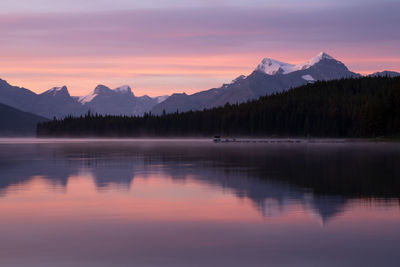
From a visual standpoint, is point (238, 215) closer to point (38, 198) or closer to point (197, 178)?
point (38, 198)

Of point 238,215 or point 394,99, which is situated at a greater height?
point 394,99

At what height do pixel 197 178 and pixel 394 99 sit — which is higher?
pixel 394 99

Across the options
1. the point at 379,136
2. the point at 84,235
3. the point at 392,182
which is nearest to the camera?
the point at 84,235

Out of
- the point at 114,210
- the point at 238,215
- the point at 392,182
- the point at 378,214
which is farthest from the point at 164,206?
the point at 392,182

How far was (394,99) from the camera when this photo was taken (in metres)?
169

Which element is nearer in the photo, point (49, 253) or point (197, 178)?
point (49, 253)

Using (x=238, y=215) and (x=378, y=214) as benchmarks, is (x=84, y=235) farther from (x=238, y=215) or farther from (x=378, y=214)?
(x=378, y=214)

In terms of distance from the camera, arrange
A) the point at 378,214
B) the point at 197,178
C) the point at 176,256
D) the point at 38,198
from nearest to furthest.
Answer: the point at 176,256 < the point at 378,214 < the point at 38,198 < the point at 197,178

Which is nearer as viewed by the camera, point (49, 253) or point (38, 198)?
point (49, 253)

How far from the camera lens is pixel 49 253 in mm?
17328

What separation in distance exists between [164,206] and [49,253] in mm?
10715

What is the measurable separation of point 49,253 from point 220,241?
549 cm

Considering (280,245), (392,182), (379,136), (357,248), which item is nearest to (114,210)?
(280,245)

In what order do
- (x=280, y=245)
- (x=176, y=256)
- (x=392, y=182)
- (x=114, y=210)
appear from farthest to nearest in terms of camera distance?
1. (x=392, y=182)
2. (x=114, y=210)
3. (x=280, y=245)
4. (x=176, y=256)
